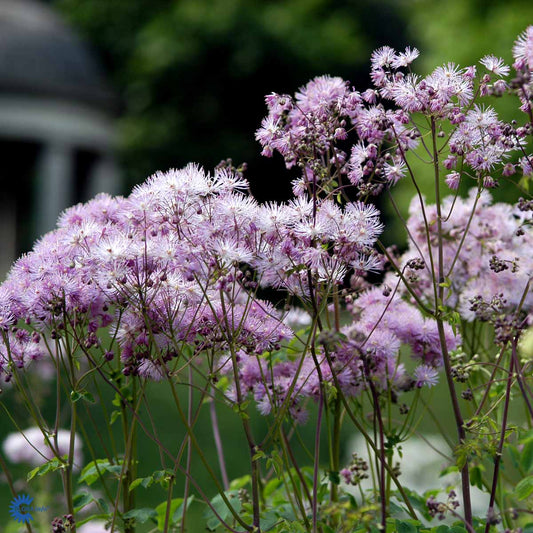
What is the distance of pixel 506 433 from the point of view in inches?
70.3

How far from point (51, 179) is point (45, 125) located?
1354mm

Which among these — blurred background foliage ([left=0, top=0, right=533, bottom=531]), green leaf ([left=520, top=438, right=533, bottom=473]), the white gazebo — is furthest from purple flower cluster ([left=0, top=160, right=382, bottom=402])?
the white gazebo

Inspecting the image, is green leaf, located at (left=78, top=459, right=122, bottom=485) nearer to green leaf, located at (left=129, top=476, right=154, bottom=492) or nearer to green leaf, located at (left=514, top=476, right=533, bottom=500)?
green leaf, located at (left=129, top=476, right=154, bottom=492)

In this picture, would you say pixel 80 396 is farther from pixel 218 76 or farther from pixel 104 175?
pixel 104 175

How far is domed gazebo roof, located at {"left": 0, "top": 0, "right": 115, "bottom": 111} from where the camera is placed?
65.8 feet

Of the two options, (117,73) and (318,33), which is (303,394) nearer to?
(318,33)

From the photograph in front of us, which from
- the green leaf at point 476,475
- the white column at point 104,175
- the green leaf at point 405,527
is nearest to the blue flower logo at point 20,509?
the green leaf at point 405,527

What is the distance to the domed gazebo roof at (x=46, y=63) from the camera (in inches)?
790

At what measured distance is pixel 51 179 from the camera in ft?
68.4

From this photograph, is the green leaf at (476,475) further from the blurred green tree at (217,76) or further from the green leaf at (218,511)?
the blurred green tree at (217,76)

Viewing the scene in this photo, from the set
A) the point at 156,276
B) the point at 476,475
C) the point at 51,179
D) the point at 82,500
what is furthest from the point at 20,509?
the point at 51,179

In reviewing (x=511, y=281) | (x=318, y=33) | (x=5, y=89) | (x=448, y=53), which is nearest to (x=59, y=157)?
(x=5, y=89)

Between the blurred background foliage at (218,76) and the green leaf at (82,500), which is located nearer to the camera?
the green leaf at (82,500)

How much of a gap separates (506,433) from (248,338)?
60 centimetres
